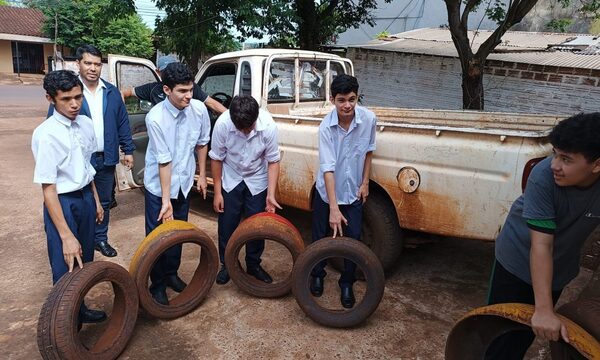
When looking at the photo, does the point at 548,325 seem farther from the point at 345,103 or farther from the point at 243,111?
the point at 243,111

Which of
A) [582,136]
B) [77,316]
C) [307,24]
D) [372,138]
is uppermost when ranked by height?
[307,24]

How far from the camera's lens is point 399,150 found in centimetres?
303

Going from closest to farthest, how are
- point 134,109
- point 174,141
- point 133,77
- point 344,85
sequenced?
point 344,85, point 174,141, point 133,77, point 134,109

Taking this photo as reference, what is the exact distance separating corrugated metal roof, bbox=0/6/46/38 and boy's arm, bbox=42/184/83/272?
29488 millimetres

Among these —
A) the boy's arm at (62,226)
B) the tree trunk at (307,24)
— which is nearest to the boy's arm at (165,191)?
the boy's arm at (62,226)

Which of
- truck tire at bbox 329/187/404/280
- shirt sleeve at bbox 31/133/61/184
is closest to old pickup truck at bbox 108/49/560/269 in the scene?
truck tire at bbox 329/187/404/280

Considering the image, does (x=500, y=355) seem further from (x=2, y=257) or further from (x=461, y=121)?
(x=2, y=257)

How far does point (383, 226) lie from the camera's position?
10.6 feet

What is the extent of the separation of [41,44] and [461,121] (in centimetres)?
3109

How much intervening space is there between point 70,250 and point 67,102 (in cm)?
84

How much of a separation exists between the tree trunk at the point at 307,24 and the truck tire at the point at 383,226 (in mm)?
7793

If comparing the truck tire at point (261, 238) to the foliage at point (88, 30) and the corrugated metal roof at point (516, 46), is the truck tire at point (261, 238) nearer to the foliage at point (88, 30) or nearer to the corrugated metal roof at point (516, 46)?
the corrugated metal roof at point (516, 46)

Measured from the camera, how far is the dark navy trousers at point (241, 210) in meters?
3.19

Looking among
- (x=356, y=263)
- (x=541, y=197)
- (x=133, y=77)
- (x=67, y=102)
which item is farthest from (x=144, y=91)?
(x=541, y=197)
